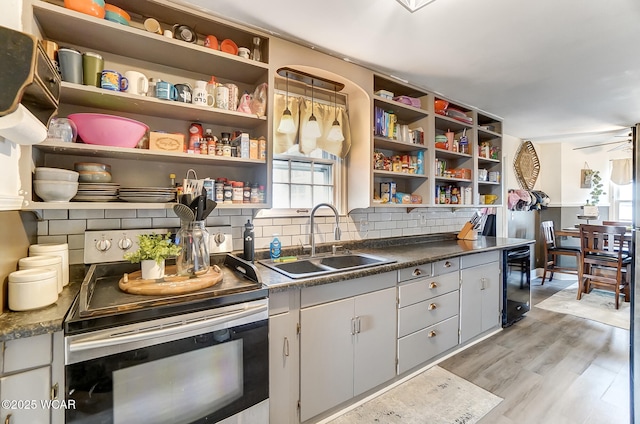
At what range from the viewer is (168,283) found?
1291 millimetres

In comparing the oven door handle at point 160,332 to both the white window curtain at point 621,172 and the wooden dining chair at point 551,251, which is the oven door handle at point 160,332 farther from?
the white window curtain at point 621,172

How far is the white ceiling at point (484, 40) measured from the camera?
1.56 m

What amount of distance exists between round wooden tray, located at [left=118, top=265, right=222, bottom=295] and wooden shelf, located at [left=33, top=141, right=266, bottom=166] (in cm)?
62

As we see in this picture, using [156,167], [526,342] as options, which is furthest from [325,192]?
[526,342]

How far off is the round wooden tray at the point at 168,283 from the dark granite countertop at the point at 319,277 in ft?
0.69

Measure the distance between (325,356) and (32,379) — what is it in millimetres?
1235

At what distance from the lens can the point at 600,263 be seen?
3828mm

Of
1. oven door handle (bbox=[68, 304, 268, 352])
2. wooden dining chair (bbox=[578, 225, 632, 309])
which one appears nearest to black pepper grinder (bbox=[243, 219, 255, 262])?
oven door handle (bbox=[68, 304, 268, 352])

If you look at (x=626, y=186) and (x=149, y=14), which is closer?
(x=149, y=14)

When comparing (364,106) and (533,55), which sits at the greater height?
(533,55)

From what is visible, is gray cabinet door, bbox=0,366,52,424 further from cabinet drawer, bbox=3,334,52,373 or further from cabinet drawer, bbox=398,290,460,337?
cabinet drawer, bbox=398,290,460,337

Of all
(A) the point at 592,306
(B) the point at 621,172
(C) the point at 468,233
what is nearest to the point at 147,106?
(C) the point at 468,233

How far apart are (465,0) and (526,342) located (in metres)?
2.89

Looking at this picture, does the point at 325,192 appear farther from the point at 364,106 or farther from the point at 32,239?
the point at 32,239
